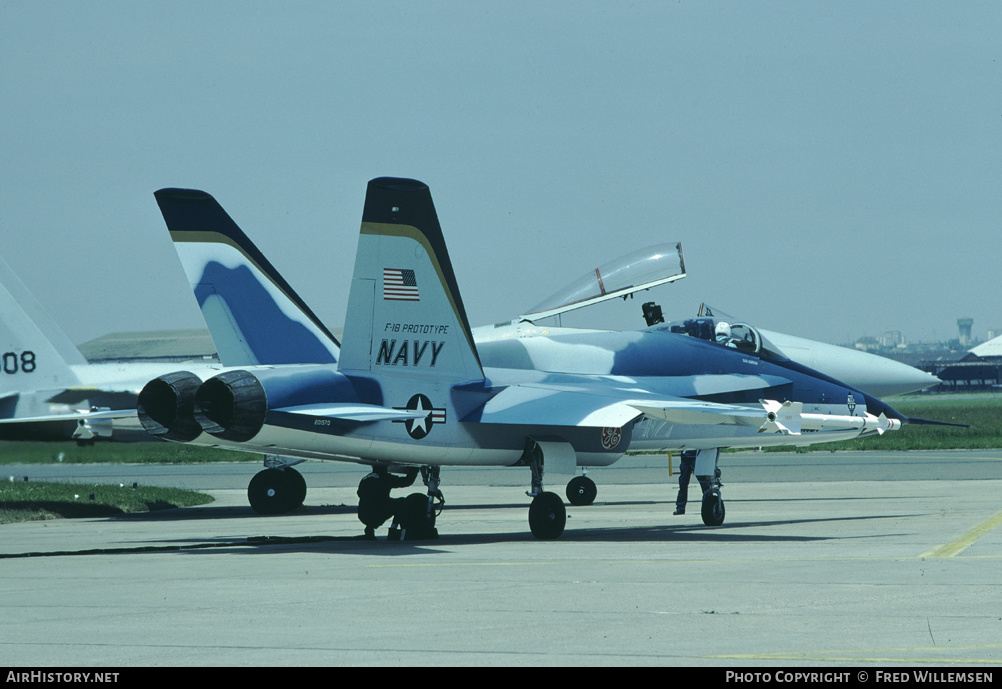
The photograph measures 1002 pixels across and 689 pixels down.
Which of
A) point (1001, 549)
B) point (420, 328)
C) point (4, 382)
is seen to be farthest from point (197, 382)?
point (4, 382)

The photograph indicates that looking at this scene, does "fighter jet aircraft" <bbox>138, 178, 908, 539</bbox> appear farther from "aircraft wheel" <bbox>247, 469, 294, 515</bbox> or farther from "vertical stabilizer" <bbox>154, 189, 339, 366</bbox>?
"aircraft wheel" <bbox>247, 469, 294, 515</bbox>

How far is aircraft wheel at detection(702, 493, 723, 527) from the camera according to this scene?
17406mm

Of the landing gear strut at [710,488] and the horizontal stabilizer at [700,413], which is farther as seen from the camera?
the landing gear strut at [710,488]

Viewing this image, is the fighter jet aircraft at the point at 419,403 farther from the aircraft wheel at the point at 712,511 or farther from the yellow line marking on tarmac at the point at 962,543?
the yellow line marking on tarmac at the point at 962,543

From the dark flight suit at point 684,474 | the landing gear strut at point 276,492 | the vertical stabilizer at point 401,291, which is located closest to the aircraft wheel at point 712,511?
the dark flight suit at point 684,474

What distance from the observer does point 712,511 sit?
1742 centimetres

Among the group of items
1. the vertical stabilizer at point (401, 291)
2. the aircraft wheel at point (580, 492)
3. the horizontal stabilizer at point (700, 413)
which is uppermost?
the vertical stabilizer at point (401, 291)

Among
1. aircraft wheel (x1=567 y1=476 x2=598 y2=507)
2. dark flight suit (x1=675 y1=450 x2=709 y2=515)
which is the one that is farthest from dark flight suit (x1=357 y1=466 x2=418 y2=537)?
aircraft wheel (x1=567 y1=476 x2=598 y2=507)

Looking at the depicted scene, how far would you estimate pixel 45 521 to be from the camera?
20.3 meters

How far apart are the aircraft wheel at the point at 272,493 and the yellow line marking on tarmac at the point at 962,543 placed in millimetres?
11910

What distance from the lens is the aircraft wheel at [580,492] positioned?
23000mm

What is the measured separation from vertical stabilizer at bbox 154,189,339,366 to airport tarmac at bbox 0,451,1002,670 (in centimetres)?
293
